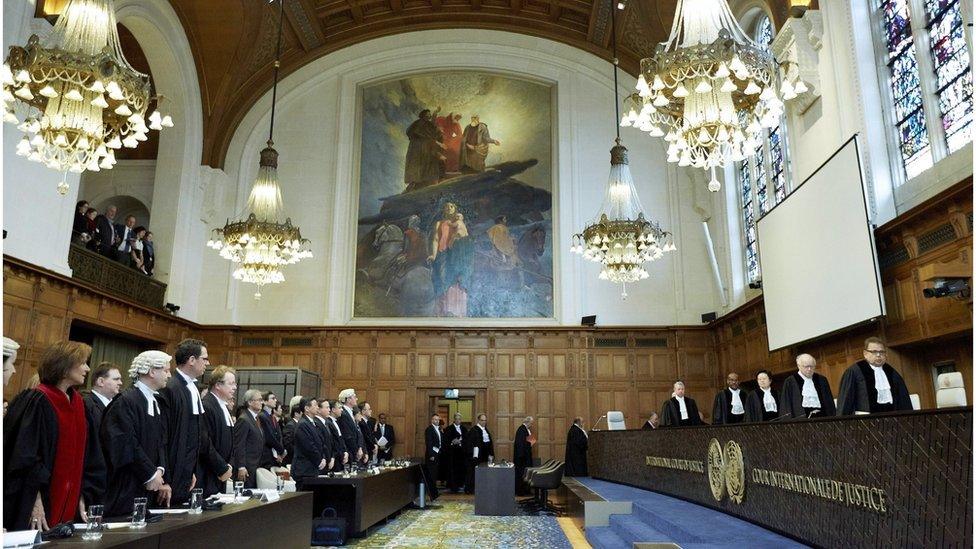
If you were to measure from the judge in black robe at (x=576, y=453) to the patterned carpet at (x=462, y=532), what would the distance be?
12.1ft

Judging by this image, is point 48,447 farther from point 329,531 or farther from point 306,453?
point 306,453

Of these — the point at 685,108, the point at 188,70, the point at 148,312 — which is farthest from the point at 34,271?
the point at 685,108

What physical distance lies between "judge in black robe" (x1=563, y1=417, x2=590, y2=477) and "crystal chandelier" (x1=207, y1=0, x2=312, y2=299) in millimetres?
6759

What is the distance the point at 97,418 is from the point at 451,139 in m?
14.2

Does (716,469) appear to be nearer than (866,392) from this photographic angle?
No

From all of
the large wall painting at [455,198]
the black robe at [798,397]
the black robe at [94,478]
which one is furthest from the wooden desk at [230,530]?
the large wall painting at [455,198]

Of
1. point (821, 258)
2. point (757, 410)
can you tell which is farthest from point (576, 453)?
point (821, 258)

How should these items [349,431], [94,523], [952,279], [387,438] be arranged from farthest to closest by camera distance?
[387,438] → [349,431] → [952,279] → [94,523]

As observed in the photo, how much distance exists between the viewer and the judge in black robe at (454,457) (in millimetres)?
14945

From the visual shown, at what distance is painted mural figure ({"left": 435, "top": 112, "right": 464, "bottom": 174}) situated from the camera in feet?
58.5

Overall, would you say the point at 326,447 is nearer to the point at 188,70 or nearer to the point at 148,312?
the point at 148,312

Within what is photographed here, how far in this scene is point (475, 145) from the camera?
1792 centimetres

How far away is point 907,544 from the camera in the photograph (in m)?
3.70

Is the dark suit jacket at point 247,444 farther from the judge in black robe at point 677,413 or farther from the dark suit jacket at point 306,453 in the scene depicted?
the judge in black robe at point 677,413
